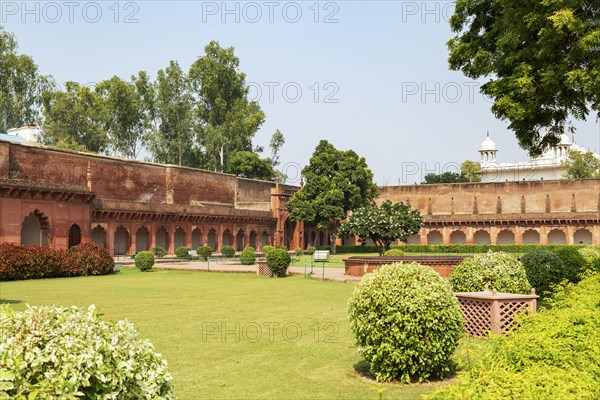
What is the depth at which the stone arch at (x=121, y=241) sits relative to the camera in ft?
123

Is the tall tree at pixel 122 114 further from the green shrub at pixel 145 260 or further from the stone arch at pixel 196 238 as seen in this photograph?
the green shrub at pixel 145 260

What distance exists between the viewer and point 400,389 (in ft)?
20.9

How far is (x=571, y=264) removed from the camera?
47.8 ft

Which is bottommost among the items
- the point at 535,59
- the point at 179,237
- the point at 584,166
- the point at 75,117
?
the point at 179,237

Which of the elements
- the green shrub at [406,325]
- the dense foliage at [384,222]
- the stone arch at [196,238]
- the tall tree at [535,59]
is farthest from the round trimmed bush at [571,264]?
the stone arch at [196,238]

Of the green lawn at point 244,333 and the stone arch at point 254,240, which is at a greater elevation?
the stone arch at point 254,240

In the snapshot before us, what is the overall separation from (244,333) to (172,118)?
4632 cm

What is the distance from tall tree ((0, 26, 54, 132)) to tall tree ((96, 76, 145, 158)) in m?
5.31

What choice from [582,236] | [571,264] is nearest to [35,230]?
[571,264]

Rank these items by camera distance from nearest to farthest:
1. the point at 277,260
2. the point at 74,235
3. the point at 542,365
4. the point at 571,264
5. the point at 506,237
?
1. the point at 542,365
2. the point at 571,264
3. the point at 277,260
4. the point at 74,235
5. the point at 506,237

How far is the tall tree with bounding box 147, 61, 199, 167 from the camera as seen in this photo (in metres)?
53.5

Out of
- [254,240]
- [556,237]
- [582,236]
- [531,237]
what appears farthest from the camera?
[531,237]

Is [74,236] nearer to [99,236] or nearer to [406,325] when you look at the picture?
[99,236]

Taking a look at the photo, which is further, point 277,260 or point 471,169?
point 471,169
